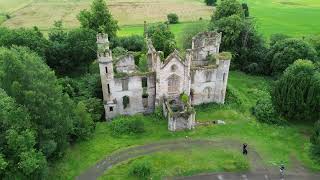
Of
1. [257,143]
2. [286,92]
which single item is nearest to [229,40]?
[286,92]

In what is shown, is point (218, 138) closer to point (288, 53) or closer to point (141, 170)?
point (141, 170)

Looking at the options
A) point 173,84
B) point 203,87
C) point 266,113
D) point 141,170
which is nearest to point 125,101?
point 173,84

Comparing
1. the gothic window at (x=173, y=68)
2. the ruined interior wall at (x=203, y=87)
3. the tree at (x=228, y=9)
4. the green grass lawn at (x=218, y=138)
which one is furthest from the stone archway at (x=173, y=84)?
the tree at (x=228, y=9)

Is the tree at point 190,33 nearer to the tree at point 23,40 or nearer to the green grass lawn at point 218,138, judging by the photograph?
the green grass lawn at point 218,138

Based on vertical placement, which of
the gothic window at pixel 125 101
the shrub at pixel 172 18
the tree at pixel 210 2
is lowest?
the gothic window at pixel 125 101

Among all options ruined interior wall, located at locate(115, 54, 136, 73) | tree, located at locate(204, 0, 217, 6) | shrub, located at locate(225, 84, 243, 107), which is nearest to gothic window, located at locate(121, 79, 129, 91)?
ruined interior wall, located at locate(115, 54, 136, 73)

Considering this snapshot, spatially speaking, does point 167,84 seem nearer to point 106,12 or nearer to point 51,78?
point 51,78

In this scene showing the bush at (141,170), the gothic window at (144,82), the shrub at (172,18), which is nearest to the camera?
the bush at (141,170)

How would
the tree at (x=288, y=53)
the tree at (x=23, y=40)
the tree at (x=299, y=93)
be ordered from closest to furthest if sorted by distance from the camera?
1. the tree at (x=299, y=93)
2. the tree at (x=23, y=40)
3. the tree at (x=288, y=53)
